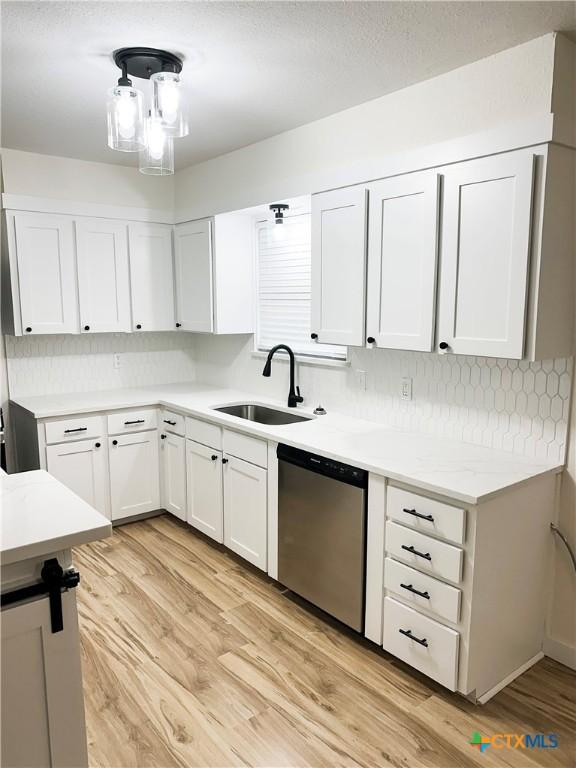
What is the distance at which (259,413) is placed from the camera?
3.81 metres

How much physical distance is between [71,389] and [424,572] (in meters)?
2.96

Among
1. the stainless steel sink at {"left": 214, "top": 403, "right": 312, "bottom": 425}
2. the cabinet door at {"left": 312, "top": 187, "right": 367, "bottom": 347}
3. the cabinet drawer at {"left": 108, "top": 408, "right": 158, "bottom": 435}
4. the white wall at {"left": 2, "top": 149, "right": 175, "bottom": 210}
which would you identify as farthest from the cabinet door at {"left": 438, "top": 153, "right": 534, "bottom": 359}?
the white wall at {"left": 2, "top": 149, "right": 175, "bottom": 210}

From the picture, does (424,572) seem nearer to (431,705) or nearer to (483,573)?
(483,573)

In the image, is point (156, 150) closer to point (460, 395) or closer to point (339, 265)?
point (339, 265)

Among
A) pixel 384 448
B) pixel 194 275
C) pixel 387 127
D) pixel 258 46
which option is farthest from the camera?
pixel 194 275

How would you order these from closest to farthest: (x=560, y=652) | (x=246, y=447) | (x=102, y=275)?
(x=560, y=652), (x=246, y=447), (x=102, y=275)

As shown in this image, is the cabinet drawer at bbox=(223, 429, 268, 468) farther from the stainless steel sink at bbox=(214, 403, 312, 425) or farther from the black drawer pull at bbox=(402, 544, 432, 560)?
the black drawer pull at bbox=(402, 544, 432, 560)

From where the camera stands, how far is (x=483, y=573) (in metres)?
2.11

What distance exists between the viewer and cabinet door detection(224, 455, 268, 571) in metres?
3.06

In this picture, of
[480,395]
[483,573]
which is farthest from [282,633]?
[480,395]

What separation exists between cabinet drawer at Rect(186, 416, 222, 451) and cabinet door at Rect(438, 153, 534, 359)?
153 centimetres

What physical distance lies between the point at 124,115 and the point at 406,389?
1839 mm

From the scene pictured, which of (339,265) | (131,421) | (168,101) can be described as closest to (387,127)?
(339,265)

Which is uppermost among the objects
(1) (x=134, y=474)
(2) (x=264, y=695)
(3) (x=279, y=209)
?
(3) (x=279, y=209)
